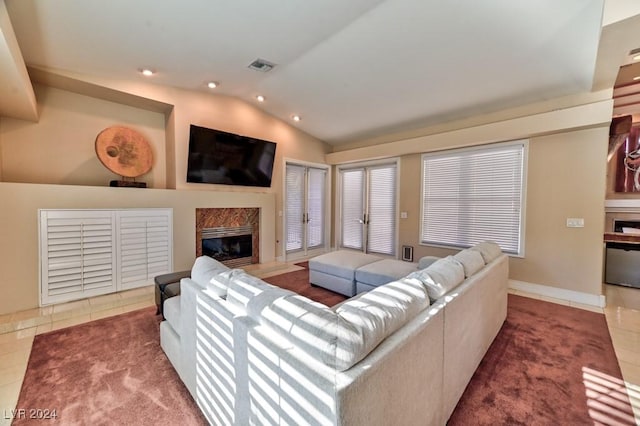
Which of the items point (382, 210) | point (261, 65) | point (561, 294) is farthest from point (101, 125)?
point (561, 294)

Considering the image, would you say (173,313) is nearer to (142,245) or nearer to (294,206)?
(142,245)

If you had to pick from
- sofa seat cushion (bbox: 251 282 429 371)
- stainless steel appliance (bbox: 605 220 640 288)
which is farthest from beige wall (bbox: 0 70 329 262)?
stainless steel appliance (bbox: 605 220 640 288)

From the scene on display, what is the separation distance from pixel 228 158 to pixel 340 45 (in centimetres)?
268

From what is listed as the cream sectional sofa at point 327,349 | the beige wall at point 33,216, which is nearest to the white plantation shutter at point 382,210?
the cream sectional sofa at point 327,349

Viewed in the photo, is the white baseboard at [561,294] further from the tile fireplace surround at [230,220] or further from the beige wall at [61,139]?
the beige wall at [61,139]

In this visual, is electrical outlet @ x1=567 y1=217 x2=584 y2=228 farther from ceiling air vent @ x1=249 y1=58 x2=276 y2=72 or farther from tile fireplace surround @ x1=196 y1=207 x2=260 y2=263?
tile fireplace surround @ x1=196 y1=207 x2=260 y2=263

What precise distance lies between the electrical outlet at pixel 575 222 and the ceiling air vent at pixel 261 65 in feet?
15.0

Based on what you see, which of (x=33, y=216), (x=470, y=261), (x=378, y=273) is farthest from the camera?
(x=378, y=273)

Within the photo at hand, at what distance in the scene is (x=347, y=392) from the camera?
87cm

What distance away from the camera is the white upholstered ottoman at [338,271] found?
3592 mm

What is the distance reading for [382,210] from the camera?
19.2 feet

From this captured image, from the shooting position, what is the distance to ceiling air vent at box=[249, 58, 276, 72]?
11.5 ft

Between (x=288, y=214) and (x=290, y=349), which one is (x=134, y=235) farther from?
(x=290, y=349)

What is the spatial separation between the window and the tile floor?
103 centimetres
